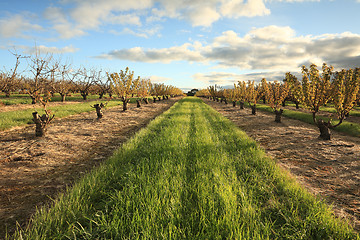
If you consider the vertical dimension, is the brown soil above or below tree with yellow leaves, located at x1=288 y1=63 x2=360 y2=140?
below

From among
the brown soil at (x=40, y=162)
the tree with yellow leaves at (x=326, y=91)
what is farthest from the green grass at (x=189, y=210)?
the tree with yellow leaves at (x=326, y=91)

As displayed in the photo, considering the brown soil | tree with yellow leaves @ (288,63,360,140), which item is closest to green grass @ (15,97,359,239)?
the brown soil

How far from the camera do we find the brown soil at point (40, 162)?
3.18m

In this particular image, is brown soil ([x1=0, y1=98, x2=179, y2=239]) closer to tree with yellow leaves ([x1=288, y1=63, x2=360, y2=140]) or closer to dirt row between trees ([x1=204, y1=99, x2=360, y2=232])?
dirt row between trees ([x1=204, y1=99, x2=360, y2=232])

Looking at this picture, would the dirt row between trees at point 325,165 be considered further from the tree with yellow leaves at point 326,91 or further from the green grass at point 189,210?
the tree with yellow leaves at point 326,91

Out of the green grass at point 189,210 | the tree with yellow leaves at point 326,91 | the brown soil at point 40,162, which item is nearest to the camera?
the green grass at point 189,210

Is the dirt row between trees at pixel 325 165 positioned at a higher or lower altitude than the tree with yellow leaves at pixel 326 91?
lower

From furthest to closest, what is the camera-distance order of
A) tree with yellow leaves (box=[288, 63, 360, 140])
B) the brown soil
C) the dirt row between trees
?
tree with yellow leaves (box=[288, 63, 360, 140])
the dirt row between trees
the brown soil

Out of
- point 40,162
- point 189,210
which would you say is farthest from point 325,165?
point 40,162

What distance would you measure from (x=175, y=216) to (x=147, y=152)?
279 centimetres

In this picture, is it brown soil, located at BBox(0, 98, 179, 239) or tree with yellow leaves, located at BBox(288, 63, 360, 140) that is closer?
brown soil, located at BBox(0, 98, 179, 239)

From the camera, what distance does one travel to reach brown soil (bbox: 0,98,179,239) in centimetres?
318

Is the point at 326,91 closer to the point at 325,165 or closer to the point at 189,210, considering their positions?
the point at 325,165

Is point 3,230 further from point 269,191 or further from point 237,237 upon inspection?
point 269,191
